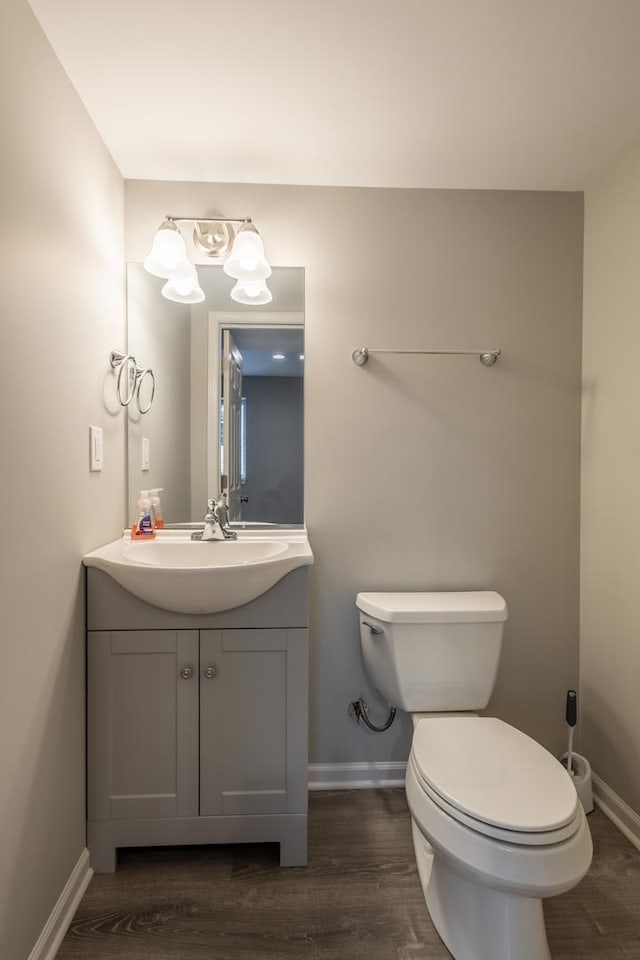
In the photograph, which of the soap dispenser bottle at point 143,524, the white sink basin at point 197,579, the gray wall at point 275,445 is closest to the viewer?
the white sink basin at point 197,579

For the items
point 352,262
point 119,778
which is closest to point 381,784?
point 119,778

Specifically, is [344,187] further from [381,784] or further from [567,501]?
[381,784]

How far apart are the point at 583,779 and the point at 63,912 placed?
1602mm

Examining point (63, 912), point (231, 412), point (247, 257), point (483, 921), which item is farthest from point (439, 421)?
point (63, 912)

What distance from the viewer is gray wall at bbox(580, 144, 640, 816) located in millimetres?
1553

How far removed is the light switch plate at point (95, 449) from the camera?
1433 millimetres

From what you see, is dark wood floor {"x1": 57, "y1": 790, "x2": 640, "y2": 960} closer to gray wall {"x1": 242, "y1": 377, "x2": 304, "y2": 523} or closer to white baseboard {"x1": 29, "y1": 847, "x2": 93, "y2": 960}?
white baseboard {"x1": 29, "y1": 847, "x2": 93, "y2": 960}

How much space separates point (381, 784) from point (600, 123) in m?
2.34

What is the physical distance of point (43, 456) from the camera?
1.15 m

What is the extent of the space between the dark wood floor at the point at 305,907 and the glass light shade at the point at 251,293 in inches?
71.5

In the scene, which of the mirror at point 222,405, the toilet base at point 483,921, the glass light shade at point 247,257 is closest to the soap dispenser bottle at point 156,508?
the mirror at point 222,405

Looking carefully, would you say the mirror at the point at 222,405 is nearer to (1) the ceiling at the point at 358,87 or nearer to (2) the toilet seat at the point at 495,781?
(1) the ceiling at the point at 358,87

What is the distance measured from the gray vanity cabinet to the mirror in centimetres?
48

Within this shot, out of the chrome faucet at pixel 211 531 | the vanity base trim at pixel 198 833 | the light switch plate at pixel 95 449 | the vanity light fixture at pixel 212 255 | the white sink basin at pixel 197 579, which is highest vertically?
the vanity light fixture at pixel 212 255
